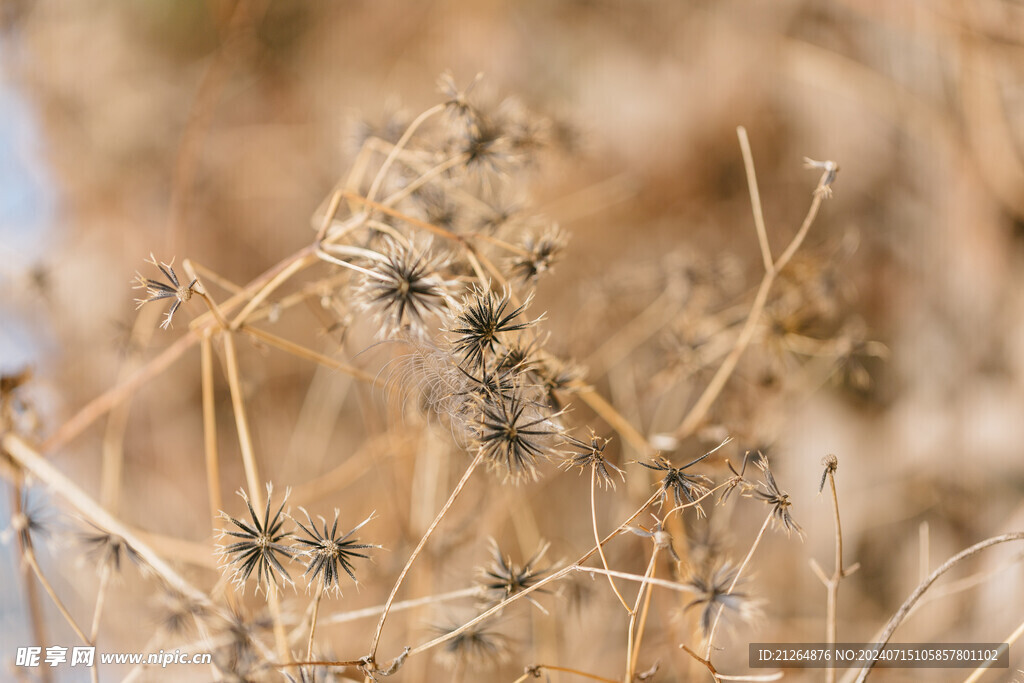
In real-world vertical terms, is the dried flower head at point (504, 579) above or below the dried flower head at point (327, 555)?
below

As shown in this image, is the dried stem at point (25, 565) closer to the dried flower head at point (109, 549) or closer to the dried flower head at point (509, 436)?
the dried flower head at point (109, 549)

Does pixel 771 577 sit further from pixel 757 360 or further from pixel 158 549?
pixel 158 549


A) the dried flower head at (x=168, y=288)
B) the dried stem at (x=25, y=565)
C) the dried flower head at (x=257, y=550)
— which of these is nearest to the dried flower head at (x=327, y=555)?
the dried flower head at (x=257, y=550)

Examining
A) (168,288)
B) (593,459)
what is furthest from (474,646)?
(168,288)

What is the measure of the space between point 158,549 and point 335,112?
581 millimetres

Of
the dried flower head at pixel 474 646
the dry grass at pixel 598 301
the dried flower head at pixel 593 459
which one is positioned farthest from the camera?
the dry grass at pixel 598 301

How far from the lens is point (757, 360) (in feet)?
2.07

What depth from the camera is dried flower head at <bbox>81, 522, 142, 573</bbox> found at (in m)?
0.39

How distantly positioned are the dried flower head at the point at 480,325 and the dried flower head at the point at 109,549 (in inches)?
10.3

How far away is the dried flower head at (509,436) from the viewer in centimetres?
31

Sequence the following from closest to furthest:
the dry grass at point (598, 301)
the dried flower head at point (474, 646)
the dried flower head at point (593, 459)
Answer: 1. the dried flower head at point (593, 459)
2. the dried flower head at point (474, 646)
3. the dry grass at point (598, 301)

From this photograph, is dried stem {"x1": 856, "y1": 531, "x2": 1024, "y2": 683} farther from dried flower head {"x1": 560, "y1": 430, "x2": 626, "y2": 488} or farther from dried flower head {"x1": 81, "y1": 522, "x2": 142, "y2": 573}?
dried flower head {"x1": 81, "y1": 522, "x2": 142, "y2": 573}

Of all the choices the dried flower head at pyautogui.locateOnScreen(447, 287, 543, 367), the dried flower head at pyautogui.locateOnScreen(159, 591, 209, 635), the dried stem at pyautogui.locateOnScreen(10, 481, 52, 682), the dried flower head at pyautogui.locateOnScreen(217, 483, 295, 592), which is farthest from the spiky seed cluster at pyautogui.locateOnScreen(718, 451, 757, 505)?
the dried stem at pyautogui.locateOnScreen(10, 481, 52, 682)

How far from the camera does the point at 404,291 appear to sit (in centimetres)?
32
